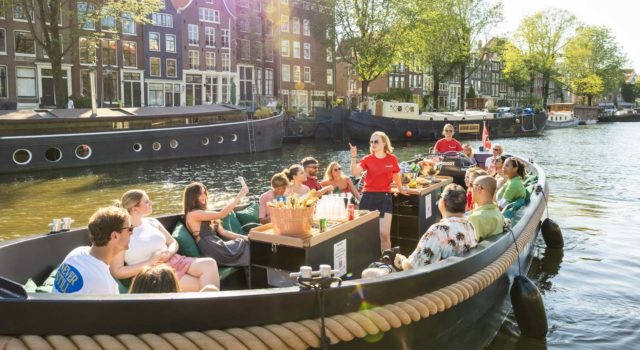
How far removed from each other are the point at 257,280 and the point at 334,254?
64 cm

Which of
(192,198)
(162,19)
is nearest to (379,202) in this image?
(192,198)

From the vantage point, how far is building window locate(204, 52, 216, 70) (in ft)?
129

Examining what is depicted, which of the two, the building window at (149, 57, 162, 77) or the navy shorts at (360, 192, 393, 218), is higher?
the building window at (149, 57, 162, 77)

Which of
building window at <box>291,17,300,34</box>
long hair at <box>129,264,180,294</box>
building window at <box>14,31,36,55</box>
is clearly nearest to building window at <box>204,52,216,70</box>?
building window at <box>291,17,300,34</box>

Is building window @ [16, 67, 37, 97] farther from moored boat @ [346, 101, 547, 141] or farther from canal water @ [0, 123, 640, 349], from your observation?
moored boat @ [346, 101, 547, 141]

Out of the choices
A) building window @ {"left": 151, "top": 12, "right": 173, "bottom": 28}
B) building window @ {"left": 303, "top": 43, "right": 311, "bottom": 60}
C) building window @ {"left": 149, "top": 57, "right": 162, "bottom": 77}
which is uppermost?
building window @ {"left": 151, "top": 12, "right": 173, "bottom": 28}

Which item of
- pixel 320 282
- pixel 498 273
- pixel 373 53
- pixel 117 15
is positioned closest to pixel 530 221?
pixel 498 273

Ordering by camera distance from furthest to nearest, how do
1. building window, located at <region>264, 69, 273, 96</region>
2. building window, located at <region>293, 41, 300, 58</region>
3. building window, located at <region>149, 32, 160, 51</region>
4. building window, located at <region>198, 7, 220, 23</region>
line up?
building window, located at <region>293, 41, 300, 58</region>
building window, located at <region>264, 69, 273, 96</region>
building window, located at <region>198, 7, 220, 23</region>
building window, located at <region>149, 32, 160, 51</region>

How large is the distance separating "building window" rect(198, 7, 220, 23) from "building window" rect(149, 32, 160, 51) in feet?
13.9

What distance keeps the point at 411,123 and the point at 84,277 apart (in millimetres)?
32252

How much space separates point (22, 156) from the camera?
60.1 ft

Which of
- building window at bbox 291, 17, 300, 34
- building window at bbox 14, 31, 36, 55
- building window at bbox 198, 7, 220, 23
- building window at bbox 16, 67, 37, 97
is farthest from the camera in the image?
building window at bbox 291, 17, 300, 34

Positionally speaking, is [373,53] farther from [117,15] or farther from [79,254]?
[79,254]

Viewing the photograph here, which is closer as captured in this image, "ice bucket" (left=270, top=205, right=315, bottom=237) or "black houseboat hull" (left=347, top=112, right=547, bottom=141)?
"ice bucket" (left=270, top=205, right=315, bottom=237)
